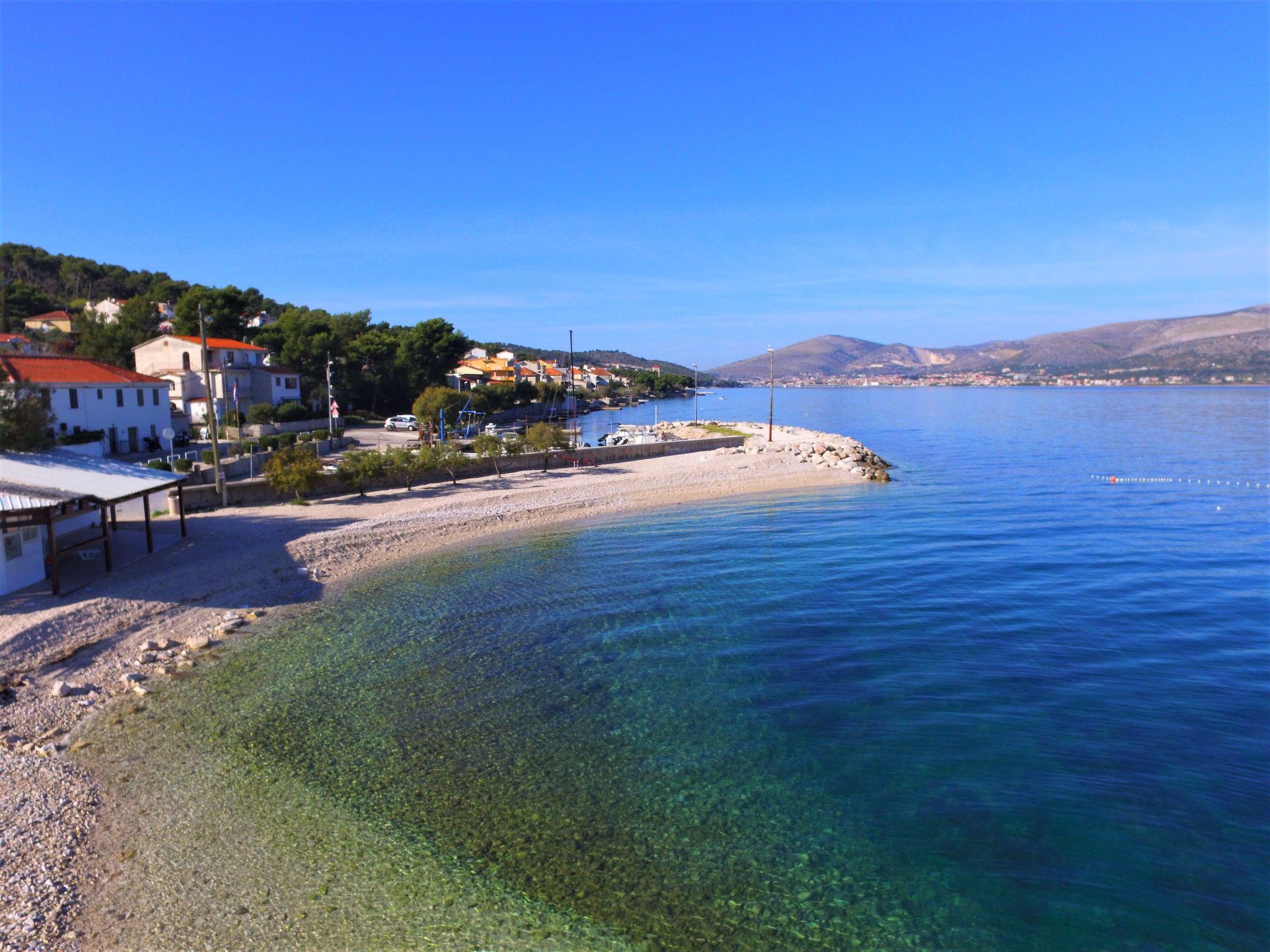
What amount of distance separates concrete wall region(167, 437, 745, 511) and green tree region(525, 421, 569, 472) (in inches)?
14.7

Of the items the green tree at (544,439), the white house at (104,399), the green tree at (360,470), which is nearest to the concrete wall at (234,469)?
the green tree at (360,470)

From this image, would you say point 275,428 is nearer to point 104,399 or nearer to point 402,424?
point 104,399

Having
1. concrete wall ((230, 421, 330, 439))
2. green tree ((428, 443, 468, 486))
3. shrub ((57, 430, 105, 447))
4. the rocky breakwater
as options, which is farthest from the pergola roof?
the rocky breakwater

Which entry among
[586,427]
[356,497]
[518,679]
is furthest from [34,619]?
[586,427]

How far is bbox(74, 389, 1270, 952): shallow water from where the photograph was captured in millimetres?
9047

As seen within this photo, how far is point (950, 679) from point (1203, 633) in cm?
810

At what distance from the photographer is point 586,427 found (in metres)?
86.2

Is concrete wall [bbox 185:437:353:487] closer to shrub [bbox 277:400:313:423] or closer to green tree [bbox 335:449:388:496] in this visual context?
green tree [bbox 335:449:388:496]

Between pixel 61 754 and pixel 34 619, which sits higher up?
pixel 34 619

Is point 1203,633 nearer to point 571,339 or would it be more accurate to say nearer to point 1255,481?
point 1255,481

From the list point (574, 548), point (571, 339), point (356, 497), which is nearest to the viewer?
point (574, 548)

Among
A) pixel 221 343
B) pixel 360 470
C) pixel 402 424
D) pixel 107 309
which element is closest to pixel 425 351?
pixel 402 424

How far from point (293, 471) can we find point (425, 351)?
146 ft

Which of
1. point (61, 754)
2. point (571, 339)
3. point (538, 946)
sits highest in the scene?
point (571, 339)
